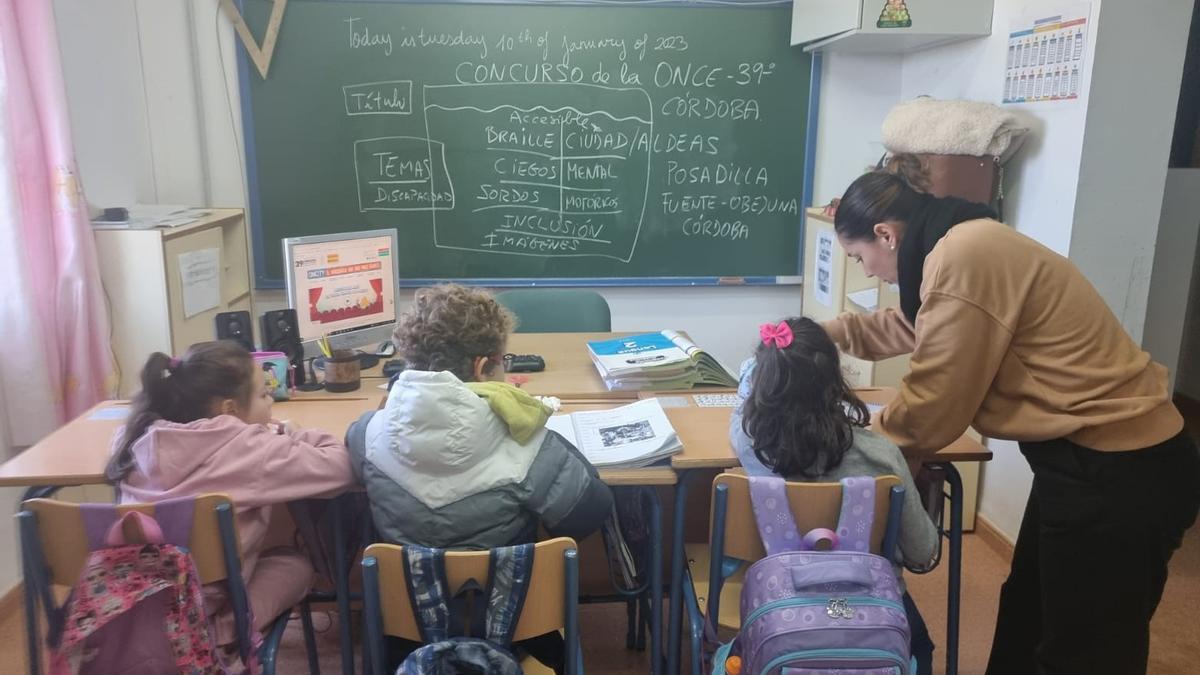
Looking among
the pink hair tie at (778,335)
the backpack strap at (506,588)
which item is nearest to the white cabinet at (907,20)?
the pink hair tie at (778,335)

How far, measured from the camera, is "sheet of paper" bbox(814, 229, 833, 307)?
3693 millimetres

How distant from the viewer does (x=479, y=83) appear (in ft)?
12.3

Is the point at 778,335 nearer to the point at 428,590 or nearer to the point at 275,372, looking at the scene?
the point at 428,590

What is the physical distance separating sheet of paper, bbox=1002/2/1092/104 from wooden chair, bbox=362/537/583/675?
2120 mm

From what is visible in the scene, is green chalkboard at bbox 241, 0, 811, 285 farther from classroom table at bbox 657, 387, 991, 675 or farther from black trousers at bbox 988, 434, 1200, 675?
black trousers at bbox 988, 434, 1200, 675

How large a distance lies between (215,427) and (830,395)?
1.17 metres

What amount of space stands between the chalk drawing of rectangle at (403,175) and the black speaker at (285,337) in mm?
1331

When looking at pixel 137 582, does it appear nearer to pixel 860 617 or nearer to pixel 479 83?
pixel 860 617

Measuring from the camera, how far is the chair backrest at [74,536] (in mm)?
1580

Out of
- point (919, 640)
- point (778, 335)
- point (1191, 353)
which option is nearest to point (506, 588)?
point (778, 335)

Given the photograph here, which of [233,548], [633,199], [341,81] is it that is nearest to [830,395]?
[233,548]

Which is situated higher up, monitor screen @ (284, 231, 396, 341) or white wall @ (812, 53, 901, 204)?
white wall @ (812, 53, 901, 204)

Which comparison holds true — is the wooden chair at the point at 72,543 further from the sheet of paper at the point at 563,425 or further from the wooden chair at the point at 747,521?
the wooden chair at the point at 747,521

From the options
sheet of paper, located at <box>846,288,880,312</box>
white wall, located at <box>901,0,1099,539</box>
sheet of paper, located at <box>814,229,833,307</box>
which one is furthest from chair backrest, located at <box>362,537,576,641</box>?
sheet of paper, located at <box>814,229,833,307</box>
